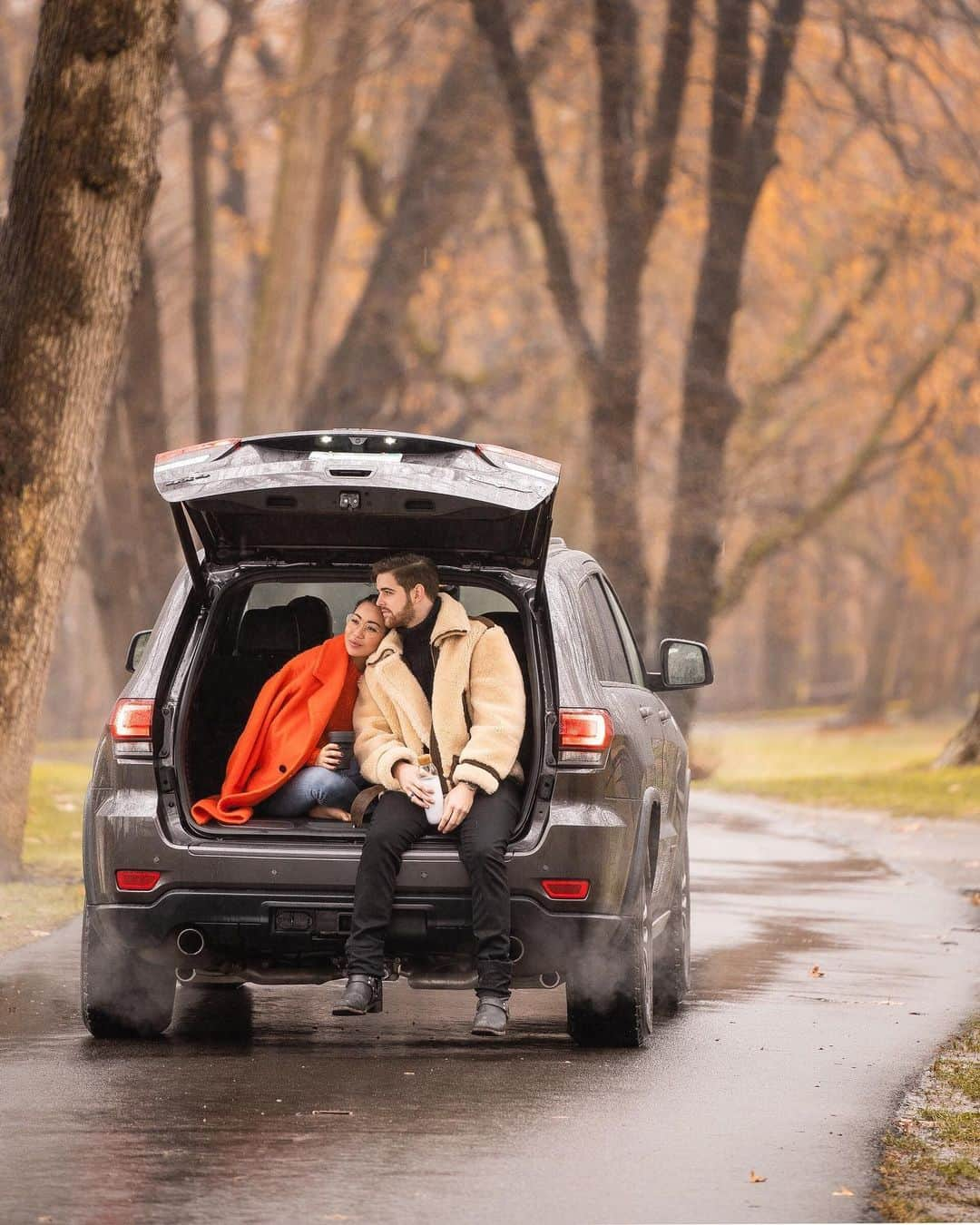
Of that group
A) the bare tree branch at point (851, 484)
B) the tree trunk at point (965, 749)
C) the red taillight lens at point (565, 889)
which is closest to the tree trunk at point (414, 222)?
the bare tree branch at point (851, 484)

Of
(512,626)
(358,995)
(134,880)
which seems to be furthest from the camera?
(512,626)

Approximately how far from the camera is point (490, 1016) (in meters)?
8.03

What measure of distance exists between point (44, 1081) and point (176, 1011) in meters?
1.86

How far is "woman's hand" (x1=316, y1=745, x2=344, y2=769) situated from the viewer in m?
8.58

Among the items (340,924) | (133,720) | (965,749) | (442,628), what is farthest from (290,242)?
(340,924)

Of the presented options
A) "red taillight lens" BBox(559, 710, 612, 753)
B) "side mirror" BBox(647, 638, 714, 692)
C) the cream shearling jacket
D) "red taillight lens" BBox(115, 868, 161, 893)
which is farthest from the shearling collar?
"side mirror" BBox(647, 638, 714, 692)

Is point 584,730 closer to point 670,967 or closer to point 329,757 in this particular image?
point 329,757

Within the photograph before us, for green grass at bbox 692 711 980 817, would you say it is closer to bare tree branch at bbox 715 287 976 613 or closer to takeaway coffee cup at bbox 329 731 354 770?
bare tree branch at bbox 715 287 976 613

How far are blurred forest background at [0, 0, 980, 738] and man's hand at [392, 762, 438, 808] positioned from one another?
571 inches

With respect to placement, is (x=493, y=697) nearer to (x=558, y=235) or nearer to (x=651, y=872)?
(x=651, y=872)

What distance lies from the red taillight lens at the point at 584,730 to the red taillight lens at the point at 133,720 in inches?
54.4

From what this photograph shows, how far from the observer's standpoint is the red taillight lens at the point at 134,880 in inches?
315

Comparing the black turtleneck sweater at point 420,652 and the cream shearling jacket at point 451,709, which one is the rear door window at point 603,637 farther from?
the black turtleneck sweater at point 420,652

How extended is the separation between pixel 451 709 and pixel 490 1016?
1059 millimetres
